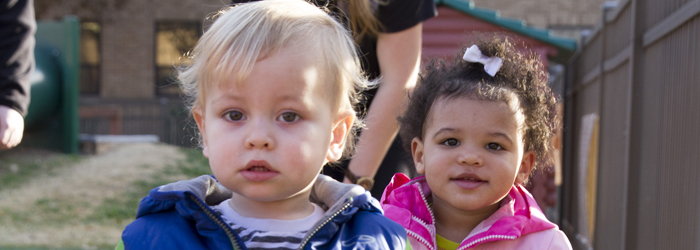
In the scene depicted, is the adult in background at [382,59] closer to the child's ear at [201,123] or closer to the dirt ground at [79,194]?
the child's ear at [201,123]

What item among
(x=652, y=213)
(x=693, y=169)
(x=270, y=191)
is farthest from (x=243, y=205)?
(x=652, y=213)

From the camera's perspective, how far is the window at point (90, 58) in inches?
691

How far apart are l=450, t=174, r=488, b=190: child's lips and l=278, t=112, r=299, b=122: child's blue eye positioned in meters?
0.69

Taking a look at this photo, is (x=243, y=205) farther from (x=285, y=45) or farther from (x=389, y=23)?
(x=389, y=23)

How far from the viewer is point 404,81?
2355 mm

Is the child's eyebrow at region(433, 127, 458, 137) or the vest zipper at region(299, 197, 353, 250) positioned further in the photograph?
the child's eyebrow at region(433, 127, 458, 137)

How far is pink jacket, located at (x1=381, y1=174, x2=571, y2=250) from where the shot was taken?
80.4 inches

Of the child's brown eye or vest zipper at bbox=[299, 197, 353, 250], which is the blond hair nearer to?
the child's brown eye

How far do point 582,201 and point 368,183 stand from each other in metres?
4.47

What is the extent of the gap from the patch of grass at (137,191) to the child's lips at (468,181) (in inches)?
237

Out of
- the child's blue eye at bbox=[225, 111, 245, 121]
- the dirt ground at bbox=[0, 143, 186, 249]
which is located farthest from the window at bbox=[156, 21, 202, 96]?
the child's blue eye at bbox=[225, 111, 245, 121]

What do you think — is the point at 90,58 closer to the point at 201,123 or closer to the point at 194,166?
the point at 194,166

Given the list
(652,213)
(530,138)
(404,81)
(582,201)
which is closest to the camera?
(530,138)

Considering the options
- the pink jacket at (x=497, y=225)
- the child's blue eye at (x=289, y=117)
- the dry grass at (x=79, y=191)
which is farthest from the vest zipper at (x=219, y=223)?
the dry grass at (x=79, y=191)
